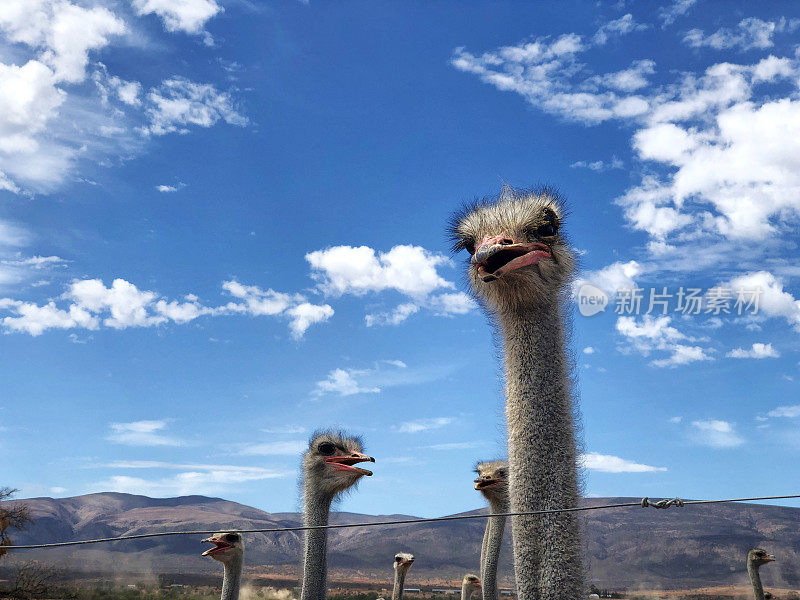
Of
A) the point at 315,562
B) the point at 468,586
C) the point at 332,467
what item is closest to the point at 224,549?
the point at 315,562

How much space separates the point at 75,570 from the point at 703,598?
2385cm

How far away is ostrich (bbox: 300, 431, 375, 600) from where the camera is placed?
639 cm

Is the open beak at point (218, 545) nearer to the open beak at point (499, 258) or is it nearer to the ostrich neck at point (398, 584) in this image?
the ostrich neck at point (398, 584)

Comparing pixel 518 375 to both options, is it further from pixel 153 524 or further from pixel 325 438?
pixel 153 524

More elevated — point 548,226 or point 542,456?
point 548,226

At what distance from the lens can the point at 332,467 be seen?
6.62 meters

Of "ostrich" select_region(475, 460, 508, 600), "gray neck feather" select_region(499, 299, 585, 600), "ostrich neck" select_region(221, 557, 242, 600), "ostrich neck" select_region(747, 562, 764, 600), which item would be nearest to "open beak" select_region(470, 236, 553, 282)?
"gray neck feather" select_region(499, 299, 585, 600)

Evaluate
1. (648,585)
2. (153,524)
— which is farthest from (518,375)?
(153,524)

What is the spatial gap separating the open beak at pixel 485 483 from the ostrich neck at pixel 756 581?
393 cm

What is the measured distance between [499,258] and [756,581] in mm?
6673

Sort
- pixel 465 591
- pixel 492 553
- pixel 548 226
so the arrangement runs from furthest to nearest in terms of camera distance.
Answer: pixel 465 591
pixel 492 553
pixel 548 226

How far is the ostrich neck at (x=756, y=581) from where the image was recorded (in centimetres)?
830

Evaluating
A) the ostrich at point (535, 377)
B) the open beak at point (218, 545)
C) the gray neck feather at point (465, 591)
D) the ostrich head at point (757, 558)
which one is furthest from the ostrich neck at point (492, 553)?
A: the ostrich head at point (757, 558)

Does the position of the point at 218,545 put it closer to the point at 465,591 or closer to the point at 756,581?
the point at 465,591
